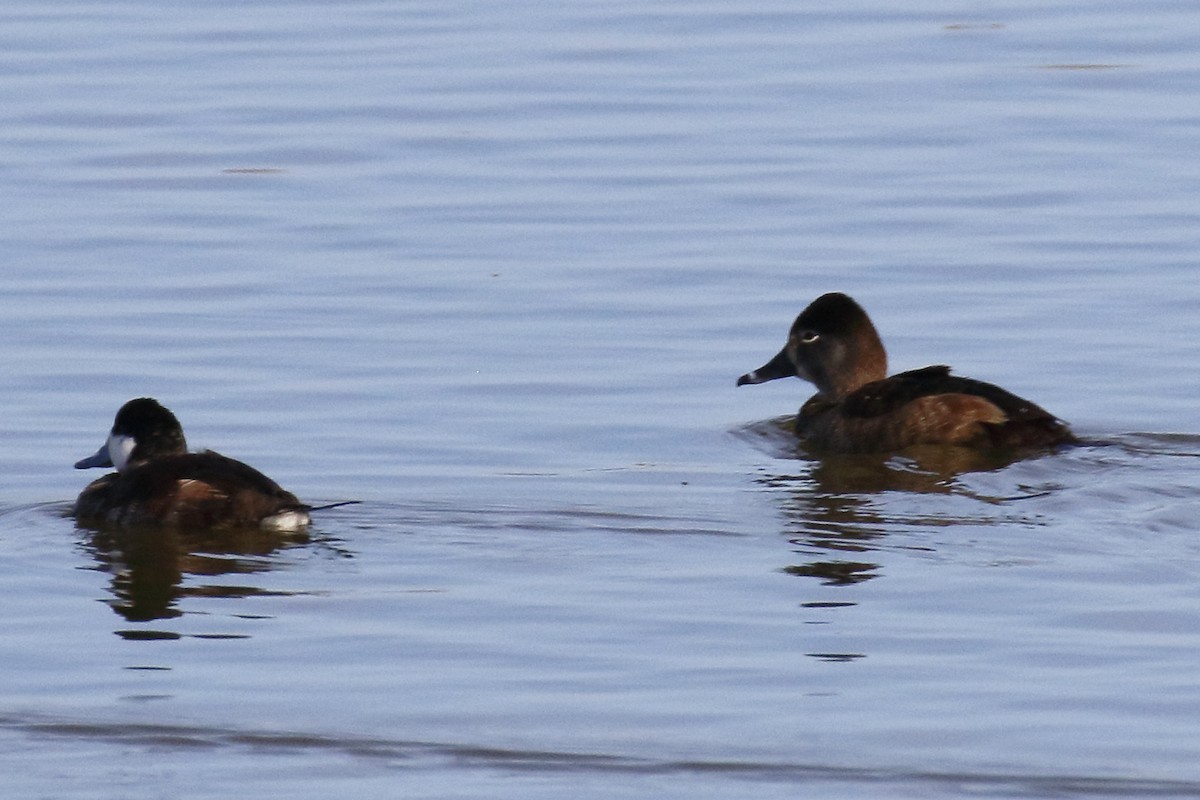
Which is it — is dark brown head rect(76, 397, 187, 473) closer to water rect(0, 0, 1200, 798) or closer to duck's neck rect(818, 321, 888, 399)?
water rect(0, 0, 1200, 798)

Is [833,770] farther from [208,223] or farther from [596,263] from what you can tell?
[208,223]

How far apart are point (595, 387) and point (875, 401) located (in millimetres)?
1315

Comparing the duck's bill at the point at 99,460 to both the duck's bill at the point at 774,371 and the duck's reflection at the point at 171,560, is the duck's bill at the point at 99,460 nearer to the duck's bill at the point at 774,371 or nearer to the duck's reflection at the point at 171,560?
the duck's reflection at the point at 171,560

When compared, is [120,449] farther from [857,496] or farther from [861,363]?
[861,363]

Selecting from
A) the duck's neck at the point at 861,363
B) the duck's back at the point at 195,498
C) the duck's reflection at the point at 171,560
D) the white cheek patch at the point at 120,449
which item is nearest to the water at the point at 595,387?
the duck's reflection at the point at 171,560

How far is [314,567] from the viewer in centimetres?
894

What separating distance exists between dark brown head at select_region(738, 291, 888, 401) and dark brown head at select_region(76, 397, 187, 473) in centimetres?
306

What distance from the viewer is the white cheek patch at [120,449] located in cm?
1001

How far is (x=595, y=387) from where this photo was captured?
1198 cm

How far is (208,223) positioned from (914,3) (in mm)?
9804

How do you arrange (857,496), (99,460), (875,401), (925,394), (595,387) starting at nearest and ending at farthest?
(99,460), (857,496), (925,394), (875,401), (595,387)

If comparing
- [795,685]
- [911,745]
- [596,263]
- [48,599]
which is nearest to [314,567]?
[48,599]

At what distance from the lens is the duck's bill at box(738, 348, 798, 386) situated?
478 inches

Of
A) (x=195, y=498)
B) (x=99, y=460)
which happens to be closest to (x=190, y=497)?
(x=195, y=498)
